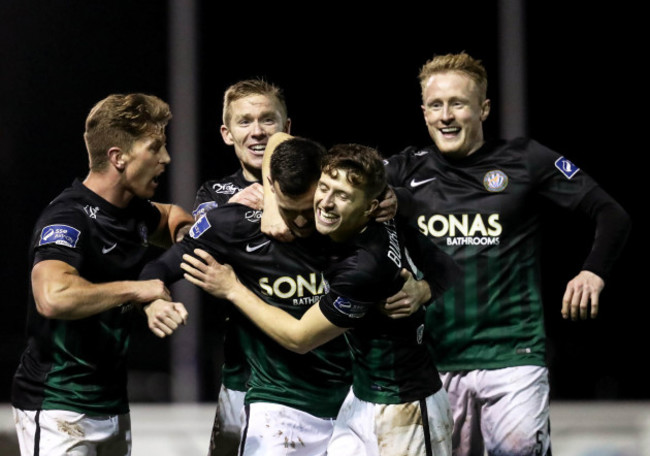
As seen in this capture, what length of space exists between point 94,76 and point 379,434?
5.08 m

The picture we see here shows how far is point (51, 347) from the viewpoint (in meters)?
3.11

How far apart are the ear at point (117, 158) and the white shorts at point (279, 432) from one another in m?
0.87

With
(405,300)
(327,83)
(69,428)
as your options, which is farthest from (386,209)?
(327,83)

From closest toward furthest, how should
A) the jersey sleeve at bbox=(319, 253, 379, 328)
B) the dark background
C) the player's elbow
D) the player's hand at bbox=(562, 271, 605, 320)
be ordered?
the jersey sleeve at bbox=(319, 253, 379, 328)
the player's elbow
the player's hand at bbox=(562, 271, 605, 320)
the dark background

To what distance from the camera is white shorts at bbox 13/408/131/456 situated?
3.06 m

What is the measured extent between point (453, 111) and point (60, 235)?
148 centimetres

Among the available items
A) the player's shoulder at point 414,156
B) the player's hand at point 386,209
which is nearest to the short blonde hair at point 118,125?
the player's hand at point 386,209

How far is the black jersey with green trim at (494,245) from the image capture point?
3590 mm

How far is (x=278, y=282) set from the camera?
10.1 feet

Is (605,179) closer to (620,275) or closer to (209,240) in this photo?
(620,275)

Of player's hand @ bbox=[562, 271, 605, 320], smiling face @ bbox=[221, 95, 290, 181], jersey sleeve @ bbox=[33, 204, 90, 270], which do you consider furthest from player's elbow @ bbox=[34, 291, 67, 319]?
player's hand @ bbox=[562, 271, 605, 320]

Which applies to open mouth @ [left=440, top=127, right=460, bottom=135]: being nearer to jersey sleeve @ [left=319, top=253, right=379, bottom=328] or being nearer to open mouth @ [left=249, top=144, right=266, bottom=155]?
open mouth @ [left=249, top=144, right=266, bottom=155]

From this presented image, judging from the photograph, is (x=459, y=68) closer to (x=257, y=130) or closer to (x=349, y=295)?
(x=257, y=130)

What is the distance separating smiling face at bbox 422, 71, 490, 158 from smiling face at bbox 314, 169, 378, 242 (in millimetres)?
834
